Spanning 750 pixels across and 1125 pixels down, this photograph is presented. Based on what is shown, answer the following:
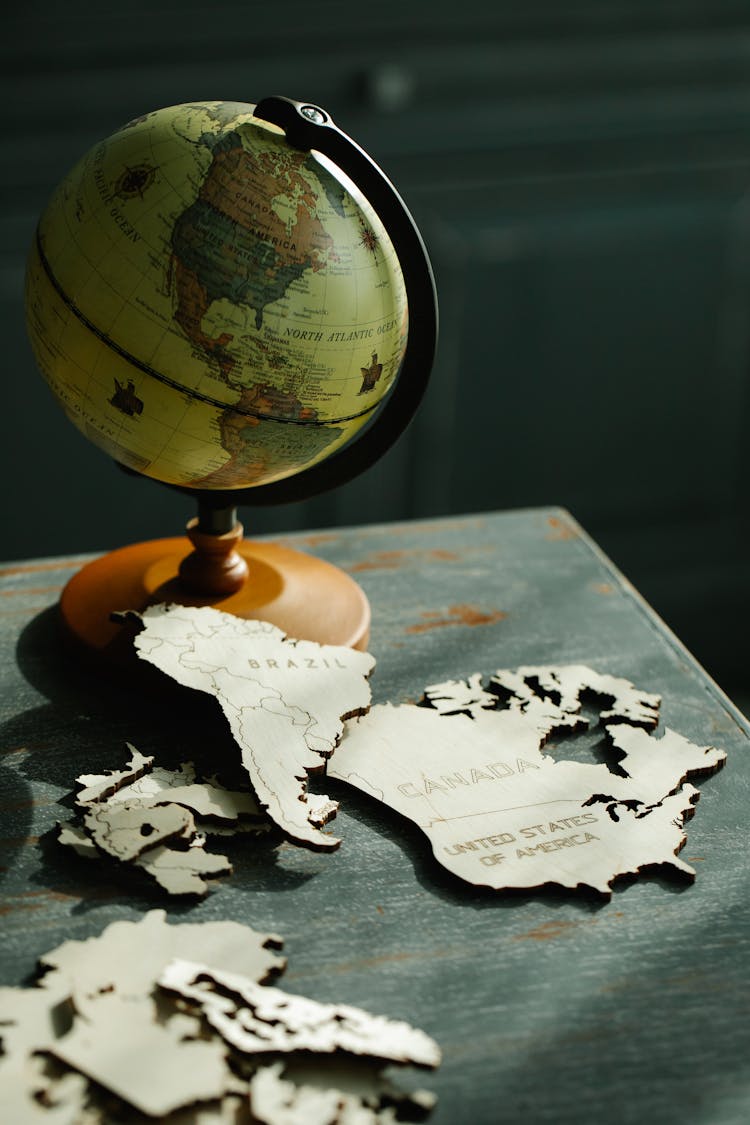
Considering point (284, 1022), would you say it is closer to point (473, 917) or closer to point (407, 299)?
point (473, 917)

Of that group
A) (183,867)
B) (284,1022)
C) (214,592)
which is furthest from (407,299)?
(284,1022)

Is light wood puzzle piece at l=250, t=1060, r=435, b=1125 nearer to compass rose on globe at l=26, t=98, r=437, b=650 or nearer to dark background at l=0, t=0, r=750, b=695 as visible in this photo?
compass rose on globe at l=26, t=98, r=437, b=650

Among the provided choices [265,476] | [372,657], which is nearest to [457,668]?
[372,657]

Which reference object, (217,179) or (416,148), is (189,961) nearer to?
(217,179)

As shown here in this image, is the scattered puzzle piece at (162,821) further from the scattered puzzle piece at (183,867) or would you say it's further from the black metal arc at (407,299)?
the black metal arc at (407,299)

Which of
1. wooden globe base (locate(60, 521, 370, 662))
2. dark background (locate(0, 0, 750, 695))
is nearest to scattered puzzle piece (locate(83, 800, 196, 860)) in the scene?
wooden globe base (locate(60, 521, 370, 662))
